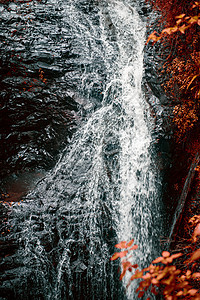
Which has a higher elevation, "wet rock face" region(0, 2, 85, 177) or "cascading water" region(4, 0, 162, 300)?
"wet rock face" region(0, 2, 85, 177)

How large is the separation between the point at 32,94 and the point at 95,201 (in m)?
3.21

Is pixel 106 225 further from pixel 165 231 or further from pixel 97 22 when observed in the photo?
pixel 97 22

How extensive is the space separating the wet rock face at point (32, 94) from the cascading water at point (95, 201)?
45cm

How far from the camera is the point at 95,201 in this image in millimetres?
4148

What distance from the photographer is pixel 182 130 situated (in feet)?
15.3

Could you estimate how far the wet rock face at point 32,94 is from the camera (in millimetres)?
4953

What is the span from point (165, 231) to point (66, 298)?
234 centimetres

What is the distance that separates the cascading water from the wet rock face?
0.45 m

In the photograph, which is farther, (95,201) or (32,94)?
(32,94)

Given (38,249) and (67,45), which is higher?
(67,45)

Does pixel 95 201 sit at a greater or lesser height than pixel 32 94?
lesser

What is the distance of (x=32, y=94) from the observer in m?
5.13

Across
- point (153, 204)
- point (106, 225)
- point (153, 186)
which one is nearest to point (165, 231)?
point (153, 204)

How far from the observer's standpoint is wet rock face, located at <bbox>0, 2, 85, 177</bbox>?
4.95 metres
